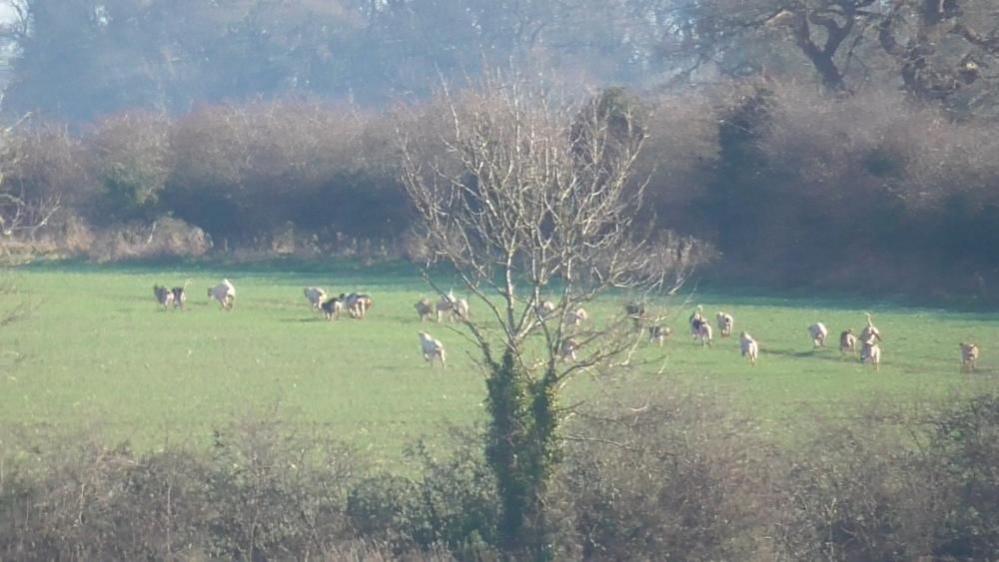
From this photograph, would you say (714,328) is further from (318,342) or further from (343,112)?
(343,112)

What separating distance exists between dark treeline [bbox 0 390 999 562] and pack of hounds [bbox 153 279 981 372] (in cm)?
105

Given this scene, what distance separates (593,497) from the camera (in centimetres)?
1148

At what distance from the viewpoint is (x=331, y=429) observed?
654 inches

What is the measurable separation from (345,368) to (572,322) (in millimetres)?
11259

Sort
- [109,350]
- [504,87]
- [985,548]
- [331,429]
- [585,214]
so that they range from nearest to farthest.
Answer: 1. [985,548]
2. [585,214]
3. [504,87]
4. [331,429]
5. [109,350]

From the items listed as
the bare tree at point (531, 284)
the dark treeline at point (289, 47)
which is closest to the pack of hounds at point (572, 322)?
the bare tree at point (531, 284)

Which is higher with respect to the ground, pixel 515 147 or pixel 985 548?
pixel 515 147

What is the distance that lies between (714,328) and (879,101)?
13186 mm

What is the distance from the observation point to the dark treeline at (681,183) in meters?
36.9

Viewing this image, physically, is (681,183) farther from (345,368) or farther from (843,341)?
(345,368)

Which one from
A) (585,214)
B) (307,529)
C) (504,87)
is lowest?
(307,529)

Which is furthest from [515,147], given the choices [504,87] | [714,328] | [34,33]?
[34,33]

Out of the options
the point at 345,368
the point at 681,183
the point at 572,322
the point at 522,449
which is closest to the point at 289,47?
the point at 681,183

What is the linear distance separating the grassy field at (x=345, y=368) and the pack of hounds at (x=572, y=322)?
0.29 m
